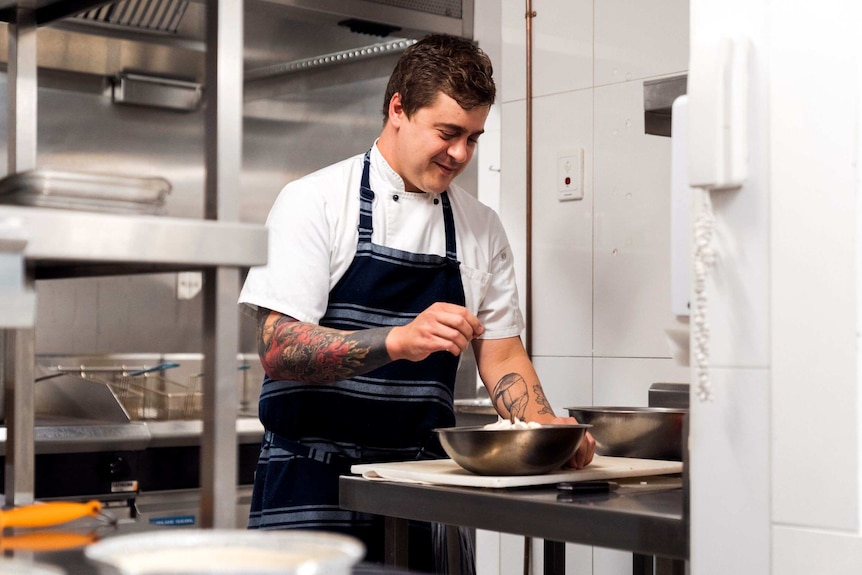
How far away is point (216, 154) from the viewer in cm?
111

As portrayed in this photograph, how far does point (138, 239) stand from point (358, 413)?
1.33 metres

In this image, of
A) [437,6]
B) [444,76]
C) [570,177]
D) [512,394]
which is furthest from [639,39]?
[512,394]

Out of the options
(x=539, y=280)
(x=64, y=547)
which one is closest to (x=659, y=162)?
(x=539, y=280)

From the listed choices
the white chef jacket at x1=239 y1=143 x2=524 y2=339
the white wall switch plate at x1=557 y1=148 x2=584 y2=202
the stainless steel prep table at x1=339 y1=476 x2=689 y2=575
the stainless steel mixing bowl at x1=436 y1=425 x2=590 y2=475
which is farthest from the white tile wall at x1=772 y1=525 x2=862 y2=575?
the white wall switch plate at x1=557 y1=148 x2=584 y2=202

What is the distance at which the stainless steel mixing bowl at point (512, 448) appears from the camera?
1.92 meters

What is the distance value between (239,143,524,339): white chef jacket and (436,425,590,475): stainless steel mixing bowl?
455mm

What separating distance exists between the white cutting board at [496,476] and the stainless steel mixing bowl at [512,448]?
0.06 feet

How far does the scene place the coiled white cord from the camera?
1671 mm

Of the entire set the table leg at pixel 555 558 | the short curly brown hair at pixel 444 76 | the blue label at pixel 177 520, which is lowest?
the blue label at pixel 177 520

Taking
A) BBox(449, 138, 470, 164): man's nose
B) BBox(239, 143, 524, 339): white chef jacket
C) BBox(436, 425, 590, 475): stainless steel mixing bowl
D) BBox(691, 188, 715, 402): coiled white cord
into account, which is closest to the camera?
BBox(691, 188, 715, 402): coiled white cord

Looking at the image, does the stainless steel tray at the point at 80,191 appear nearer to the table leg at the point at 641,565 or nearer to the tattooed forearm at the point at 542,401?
the tattooed forearm at the point at 542,401

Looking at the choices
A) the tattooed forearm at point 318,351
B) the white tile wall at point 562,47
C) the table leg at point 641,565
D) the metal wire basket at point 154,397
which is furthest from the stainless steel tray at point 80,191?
the metal wire basket at point 154,397

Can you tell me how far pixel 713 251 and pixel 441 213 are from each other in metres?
0.92

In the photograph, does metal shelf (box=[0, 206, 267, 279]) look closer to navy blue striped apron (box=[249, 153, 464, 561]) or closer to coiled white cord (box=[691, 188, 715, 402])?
coiled white cord (box=[691, 188, 715, 402])
